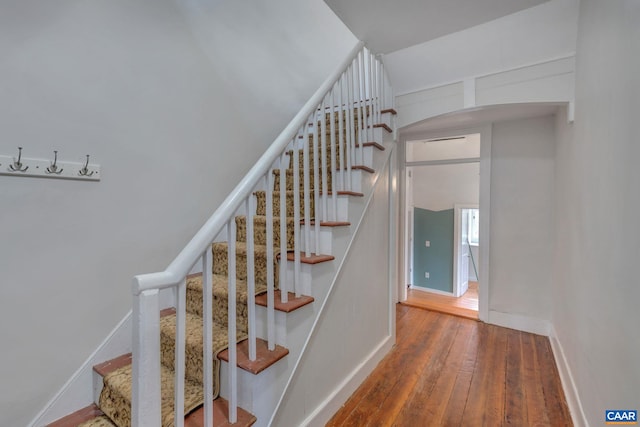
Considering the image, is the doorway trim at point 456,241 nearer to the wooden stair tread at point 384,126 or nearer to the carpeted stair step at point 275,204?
the wooden stair tread at point 384,126

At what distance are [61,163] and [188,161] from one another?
660 mm

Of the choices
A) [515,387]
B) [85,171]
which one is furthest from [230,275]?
[515,387]

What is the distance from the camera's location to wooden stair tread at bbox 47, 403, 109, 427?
138 cm

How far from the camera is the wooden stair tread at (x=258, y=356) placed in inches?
47.6

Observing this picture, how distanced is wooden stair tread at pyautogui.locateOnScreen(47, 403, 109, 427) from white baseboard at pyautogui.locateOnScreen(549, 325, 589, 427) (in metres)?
2.62

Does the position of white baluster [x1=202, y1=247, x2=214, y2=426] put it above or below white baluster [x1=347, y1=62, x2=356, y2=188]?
below

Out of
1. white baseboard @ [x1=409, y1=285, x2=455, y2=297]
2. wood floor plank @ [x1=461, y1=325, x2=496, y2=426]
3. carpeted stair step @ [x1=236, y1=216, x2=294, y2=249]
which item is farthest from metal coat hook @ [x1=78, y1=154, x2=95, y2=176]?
white baseboard @ [x1=409, y1=285, x2=455, y2=297]

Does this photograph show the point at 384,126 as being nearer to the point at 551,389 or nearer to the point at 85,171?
the point at 85,171

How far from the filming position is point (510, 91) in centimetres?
219

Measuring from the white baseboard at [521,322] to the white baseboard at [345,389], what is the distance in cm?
154

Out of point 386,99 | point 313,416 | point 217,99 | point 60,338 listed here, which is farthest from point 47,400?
point 386,99

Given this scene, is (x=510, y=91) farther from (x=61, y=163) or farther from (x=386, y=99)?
(x=61, y=163)

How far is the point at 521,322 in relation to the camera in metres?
3.05

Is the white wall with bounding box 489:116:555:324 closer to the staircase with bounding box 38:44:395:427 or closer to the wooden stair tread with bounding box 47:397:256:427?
the staircase with bounding box 38:44:395:427
